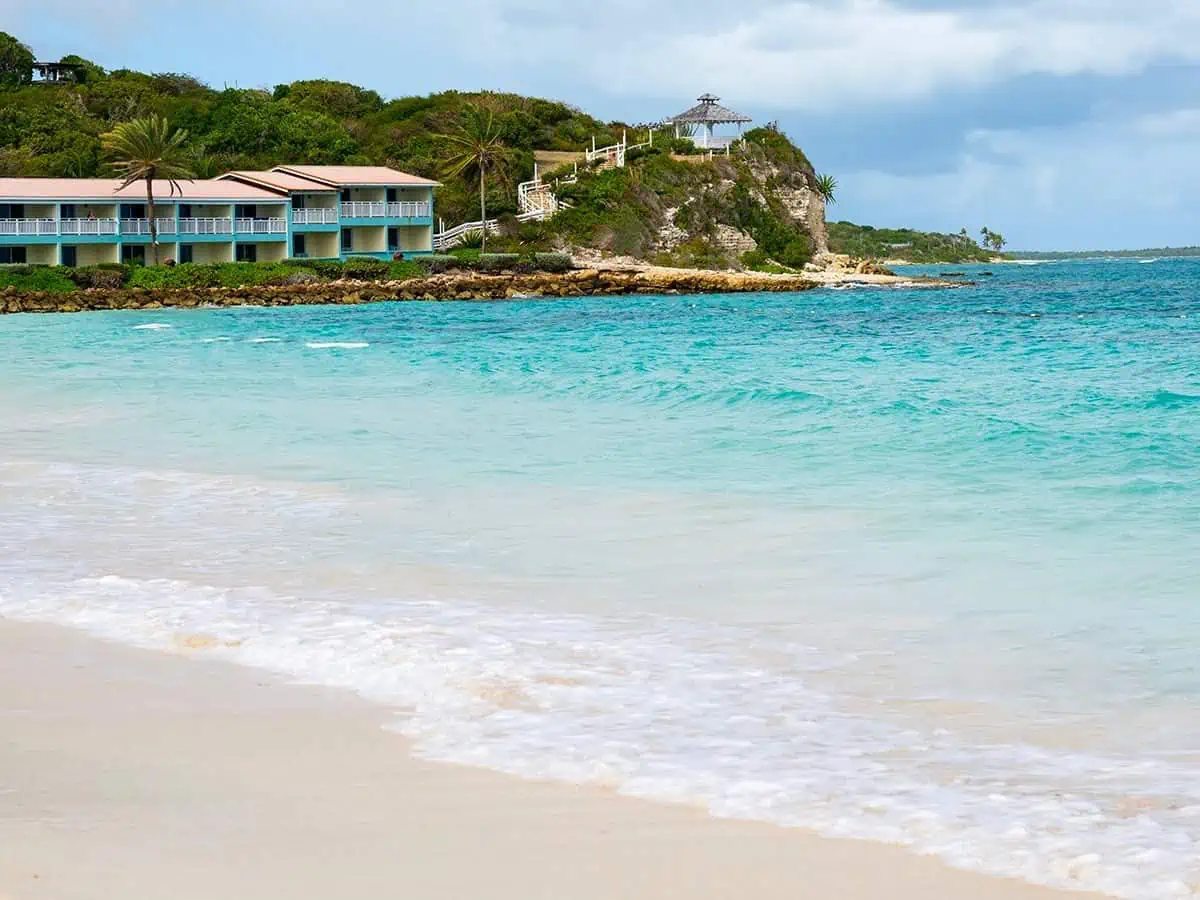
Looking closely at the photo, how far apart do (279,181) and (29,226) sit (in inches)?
560

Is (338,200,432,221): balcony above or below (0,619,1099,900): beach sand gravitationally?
above

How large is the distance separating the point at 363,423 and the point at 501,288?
4923 centimetres

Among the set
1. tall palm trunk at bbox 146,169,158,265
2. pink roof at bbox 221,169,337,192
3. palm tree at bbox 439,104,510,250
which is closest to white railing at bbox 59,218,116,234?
tall palm trunk at bbox 146,169,158,265

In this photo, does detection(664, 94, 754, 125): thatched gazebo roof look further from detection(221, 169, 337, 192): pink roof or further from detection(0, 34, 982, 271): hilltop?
detection(221, 169, 337, 192): pink roof

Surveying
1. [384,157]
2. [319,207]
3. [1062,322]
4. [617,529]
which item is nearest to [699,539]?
[617,529]

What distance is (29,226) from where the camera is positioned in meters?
61.4

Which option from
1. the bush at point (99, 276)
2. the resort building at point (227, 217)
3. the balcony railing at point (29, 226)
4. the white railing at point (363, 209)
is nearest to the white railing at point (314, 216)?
the resort building at point (227, 217)

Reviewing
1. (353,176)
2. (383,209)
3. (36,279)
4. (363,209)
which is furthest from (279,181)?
(36,279)

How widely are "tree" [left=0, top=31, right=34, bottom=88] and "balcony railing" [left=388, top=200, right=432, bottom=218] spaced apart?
43978 mm

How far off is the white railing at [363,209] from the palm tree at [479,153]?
7921 millimetres

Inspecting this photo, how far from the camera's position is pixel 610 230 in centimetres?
8525

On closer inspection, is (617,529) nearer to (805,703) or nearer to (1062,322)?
(805,703)

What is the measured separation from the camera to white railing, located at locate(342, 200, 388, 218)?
242 ft

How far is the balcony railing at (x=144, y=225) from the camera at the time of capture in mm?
65188
